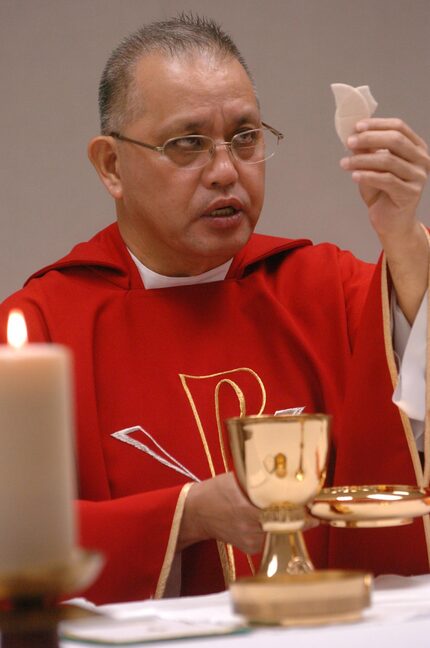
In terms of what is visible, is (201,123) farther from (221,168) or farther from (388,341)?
(388,341)

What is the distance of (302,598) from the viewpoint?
0.93 meters

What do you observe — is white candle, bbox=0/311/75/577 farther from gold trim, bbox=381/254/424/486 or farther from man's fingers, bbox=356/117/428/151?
gold trim, bbox=381/254/424/486

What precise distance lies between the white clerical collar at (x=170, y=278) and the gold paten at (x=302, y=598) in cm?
196

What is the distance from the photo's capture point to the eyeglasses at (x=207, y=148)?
8.75 feet

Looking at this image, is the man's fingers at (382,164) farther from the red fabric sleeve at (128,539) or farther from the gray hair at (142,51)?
the gray hair at (142,51)

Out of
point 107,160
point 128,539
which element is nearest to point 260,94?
point 107,160

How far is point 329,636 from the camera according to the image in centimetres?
100

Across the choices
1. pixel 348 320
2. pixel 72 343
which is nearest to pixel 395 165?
pixel 348 320

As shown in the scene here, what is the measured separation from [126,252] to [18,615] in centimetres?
225

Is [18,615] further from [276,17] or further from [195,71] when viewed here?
[276,17]

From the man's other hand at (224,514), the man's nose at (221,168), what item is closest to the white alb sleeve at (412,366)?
the man's other hand at (224,514)

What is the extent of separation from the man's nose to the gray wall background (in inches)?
73.4

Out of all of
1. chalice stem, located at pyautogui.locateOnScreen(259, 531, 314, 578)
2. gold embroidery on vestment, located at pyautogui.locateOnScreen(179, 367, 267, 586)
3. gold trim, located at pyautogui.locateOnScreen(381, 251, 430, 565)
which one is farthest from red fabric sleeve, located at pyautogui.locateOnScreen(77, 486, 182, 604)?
chalice stem, located at pyautogui.locateOnScreen(259, 531, 314, 578)

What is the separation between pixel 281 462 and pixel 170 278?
169 cm
